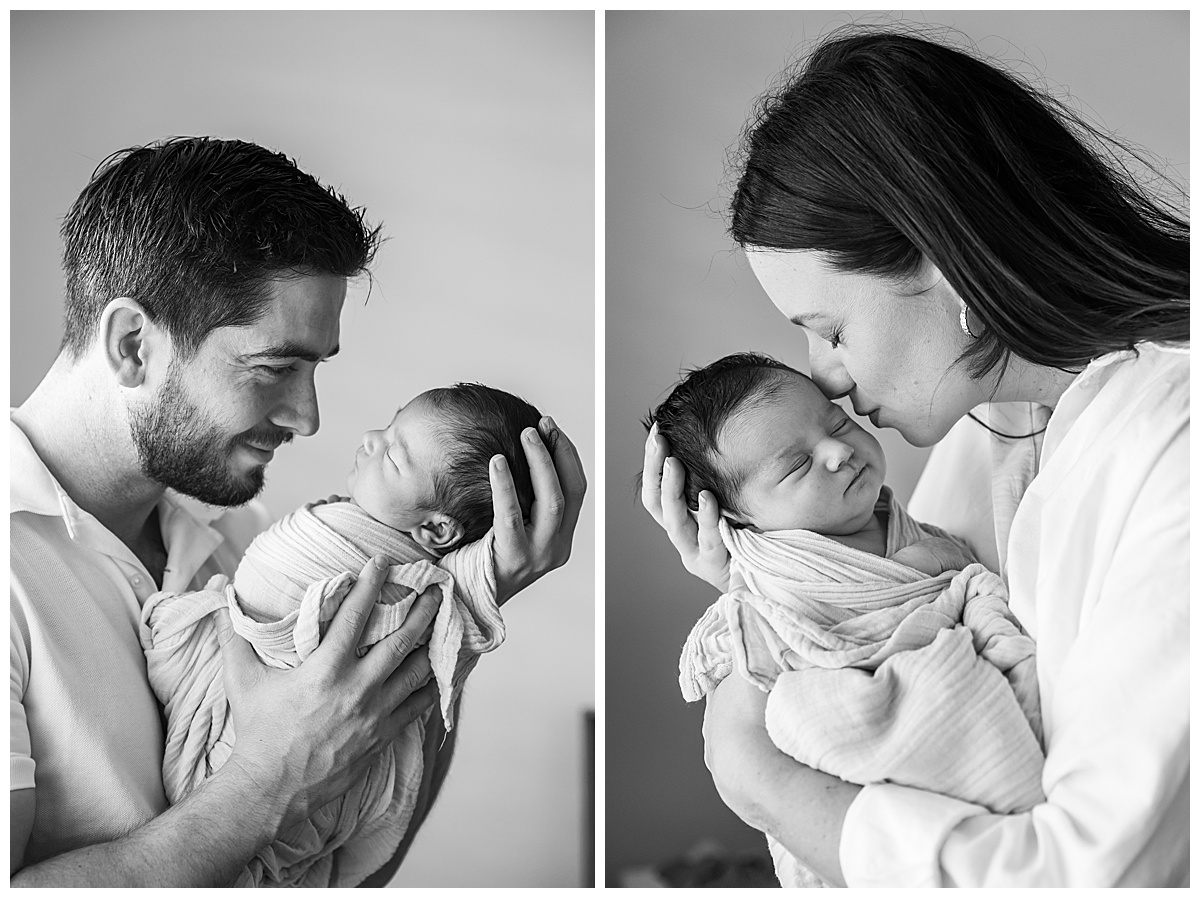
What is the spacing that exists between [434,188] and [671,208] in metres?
0.40

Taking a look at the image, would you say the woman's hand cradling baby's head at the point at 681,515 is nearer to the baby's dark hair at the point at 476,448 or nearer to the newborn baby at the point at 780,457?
the newborn baby at the point at 780,457

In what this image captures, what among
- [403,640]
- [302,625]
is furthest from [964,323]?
[302,625]

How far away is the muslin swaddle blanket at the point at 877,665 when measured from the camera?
4.24 feet

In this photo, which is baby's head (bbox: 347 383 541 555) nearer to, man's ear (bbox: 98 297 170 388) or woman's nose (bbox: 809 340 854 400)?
man's ear (bbox: 98 297 170 388)

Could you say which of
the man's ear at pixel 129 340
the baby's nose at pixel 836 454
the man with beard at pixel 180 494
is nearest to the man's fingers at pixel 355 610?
the man with beard at pixel 180 494

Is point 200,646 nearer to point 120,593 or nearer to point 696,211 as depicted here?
point 120,593

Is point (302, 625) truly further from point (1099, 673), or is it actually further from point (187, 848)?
point (1099, 673)

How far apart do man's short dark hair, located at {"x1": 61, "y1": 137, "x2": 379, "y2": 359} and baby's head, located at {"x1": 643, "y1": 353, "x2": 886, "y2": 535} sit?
648 millimetres

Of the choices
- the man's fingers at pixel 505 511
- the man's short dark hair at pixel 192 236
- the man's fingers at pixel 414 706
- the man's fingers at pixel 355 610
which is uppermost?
the man's short dark hair at pixel 192 236

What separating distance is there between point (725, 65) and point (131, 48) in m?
0.97

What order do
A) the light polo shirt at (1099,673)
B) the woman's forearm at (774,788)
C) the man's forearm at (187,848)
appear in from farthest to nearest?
the man's forearm at (187,848) < the woman's forearm at (774,788) < the light polo shirt at (1099,673)

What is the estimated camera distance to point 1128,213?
4.87 feet

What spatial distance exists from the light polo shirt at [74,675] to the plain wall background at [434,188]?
9.4 inches

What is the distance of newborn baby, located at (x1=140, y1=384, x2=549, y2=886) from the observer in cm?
154
